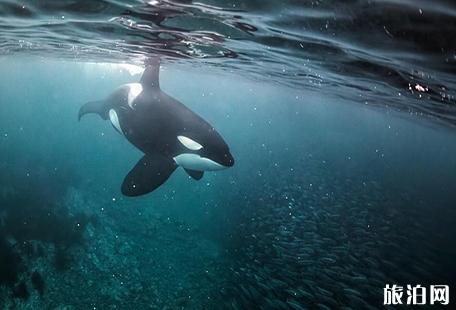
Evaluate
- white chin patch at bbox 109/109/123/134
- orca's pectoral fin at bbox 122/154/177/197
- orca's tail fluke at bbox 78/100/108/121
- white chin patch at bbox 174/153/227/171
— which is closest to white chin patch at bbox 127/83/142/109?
white chin patch at bbox 109/109/123/134

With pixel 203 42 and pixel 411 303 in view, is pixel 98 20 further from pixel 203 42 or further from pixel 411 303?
pixel 411 303

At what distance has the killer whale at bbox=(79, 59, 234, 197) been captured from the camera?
1009cm

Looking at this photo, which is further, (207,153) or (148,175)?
(148,175)

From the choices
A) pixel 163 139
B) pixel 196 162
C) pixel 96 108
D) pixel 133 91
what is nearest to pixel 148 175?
pixel 163 139

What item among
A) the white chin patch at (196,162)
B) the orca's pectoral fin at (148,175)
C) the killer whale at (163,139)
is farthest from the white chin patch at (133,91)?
the white chin patch at (196,162)

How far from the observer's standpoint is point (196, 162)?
10.6 m

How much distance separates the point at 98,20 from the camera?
9.70m

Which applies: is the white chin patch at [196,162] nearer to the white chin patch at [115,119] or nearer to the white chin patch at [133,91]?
the white chin patch at [133,91]

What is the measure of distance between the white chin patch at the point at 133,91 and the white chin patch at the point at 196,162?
224 centimetres

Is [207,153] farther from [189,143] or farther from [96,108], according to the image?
[96,108]

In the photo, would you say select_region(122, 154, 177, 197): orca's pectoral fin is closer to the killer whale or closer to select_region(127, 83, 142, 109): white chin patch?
the killer whale

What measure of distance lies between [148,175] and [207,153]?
72.4 inches

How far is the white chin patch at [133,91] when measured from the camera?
36.6ft

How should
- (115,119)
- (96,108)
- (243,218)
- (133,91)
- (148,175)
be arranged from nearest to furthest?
(148,175), (133,91), (115,119), (96,108), (243,218)
